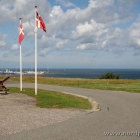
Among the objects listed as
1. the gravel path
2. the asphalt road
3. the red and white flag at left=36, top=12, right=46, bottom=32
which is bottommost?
the asphalt road

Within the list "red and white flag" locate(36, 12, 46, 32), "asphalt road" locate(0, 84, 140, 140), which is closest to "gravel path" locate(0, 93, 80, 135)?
"asphalt road" locate(0, 84, 140, 140)

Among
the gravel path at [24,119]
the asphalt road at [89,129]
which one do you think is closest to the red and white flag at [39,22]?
the gravel path at [24,119]

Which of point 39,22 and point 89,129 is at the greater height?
point 39,22

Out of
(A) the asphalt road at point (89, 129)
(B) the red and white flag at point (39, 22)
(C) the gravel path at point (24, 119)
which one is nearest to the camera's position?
(A) the asphalt road at point (89, 129)

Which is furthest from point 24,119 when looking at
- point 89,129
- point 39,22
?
point 39,22

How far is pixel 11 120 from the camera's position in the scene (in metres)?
9.38

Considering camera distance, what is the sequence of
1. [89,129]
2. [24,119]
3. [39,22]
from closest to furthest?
1. [89,129]
2. [24,119]
3. [39,22]

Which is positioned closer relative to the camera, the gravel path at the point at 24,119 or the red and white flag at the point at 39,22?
the gravel path at the point at 24,119

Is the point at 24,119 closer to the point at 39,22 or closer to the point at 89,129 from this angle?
the point at 89,129

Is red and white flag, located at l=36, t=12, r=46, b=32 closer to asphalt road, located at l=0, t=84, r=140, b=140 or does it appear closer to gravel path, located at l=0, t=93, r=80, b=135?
gravel path, located at l=0, t=93, r=80, b=135

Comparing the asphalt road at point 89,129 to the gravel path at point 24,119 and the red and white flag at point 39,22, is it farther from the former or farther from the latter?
the red and white flag at point 39,22

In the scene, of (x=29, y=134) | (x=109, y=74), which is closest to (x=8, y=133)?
(x=29, y=134)

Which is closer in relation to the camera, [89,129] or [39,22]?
[89,129]

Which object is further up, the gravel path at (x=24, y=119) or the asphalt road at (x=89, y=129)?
the gravel path at (x=24, y=119)
